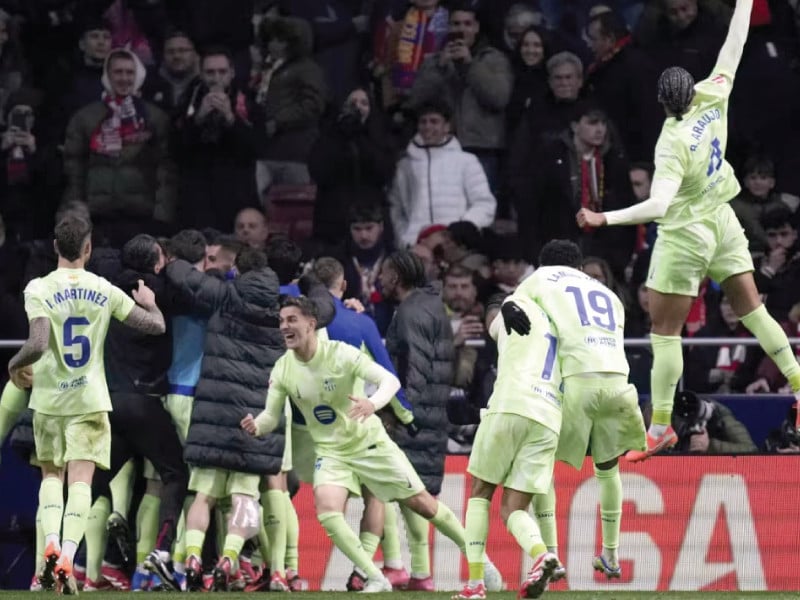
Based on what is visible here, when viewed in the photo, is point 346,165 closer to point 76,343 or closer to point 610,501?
point 76,343

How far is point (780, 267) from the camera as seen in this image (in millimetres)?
16750

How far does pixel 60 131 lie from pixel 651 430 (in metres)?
7.02

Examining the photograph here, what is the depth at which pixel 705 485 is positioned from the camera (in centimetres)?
1418

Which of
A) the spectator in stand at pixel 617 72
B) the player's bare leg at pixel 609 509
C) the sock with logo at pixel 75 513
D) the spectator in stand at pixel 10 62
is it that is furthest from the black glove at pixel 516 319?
the spectator in stand at pixel 10 62

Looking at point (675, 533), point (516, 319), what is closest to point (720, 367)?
point (675, 533)

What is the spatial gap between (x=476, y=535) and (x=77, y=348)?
267 centimetres

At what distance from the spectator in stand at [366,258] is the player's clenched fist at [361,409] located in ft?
13.4

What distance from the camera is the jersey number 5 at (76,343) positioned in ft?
39.3

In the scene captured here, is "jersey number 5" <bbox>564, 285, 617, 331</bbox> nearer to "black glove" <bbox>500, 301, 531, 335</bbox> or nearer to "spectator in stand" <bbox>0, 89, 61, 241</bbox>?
"black glove" <bbox>500, 301, 531, 335</bbox>

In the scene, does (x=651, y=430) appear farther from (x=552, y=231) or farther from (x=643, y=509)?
(x=552, y=231)

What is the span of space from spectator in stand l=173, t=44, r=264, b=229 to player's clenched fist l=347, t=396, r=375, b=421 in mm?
5237

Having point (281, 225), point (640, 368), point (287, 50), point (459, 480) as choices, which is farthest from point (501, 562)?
point (287, 50)

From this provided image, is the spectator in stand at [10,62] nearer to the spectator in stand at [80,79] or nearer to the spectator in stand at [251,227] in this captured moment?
the spectator in stand at [80,79]

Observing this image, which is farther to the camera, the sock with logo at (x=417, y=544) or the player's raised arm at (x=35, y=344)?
the sock with logo at (x=417, y=544)
